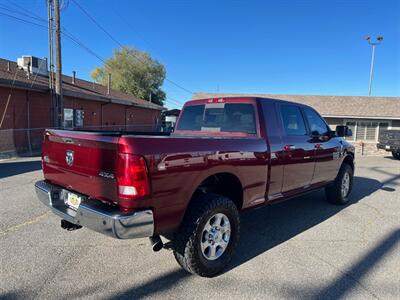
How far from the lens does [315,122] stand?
572 centimetres

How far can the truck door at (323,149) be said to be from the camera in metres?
5.48

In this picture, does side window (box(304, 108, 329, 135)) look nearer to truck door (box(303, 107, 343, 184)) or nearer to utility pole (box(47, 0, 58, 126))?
truck door (box(303, 107, 343, 184))

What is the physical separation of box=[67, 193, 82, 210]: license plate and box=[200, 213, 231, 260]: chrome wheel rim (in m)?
1.32

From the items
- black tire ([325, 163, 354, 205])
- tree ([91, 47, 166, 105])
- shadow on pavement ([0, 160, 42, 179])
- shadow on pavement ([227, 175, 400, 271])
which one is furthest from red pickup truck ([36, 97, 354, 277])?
tree ([91, 47, 166, 105])

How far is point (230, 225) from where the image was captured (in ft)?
12.4

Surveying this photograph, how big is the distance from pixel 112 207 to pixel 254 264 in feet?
6.04

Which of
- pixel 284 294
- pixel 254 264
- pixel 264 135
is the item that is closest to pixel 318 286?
pixel 284 294

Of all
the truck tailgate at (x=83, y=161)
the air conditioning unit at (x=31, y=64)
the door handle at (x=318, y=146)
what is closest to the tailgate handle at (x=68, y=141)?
the truck tailgate at (x=83, y=161)

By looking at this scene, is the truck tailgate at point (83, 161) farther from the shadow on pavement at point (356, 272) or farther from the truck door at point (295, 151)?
the truck door at point (295, 151)

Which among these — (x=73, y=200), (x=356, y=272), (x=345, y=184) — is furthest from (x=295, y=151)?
(x=73, y=200)

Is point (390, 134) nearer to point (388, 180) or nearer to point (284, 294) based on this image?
point (388, 180)

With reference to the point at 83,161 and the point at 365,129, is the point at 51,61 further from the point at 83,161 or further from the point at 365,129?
the point at 365,129

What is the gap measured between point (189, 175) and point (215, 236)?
2.82ft

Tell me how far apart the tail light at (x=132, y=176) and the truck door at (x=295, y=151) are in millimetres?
2431
